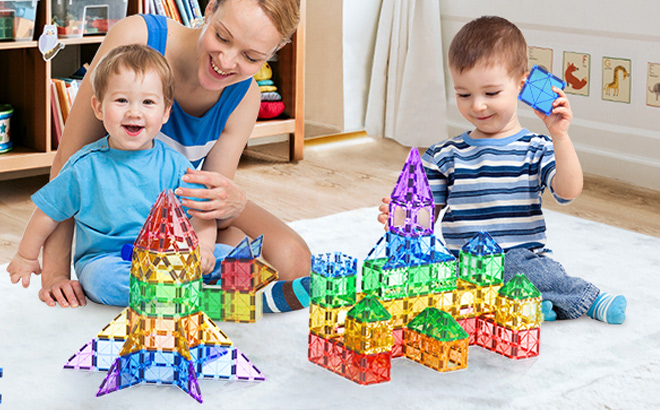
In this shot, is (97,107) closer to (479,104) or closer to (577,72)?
(479,104)

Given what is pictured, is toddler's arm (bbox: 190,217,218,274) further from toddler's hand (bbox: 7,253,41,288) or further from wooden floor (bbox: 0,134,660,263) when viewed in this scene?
wooden floor (bbox: 0,134,660,263)

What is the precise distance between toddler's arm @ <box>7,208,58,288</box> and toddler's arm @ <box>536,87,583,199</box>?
35.3 inches

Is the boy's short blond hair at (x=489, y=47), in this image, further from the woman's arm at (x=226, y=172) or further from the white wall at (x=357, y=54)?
the white wall at (x=357, y=54)

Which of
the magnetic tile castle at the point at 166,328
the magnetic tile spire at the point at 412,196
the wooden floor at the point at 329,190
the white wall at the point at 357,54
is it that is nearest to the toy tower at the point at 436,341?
the magnetic tile spire at the point at 412,196

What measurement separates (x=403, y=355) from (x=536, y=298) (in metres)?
0.23

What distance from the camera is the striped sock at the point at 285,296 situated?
1629 mm

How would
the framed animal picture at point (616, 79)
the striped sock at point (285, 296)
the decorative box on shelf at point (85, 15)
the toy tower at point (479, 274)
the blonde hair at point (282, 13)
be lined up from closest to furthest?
the toy tower at point (479, 274), the blonde hair at point (282, 13), the striped sock at point (285, 296), the decorative box on shelf at point (85, 15), the framed animal picture at point (616, 79)

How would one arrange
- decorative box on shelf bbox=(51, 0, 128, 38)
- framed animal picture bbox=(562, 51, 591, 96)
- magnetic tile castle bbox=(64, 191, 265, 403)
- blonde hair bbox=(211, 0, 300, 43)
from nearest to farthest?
magnetic tile castle bbox=(64, 191, 265, 403) → blonde hair bbox=(211, 0, 300, 43) → decorative box on shelf bbox=(51, 0, 128, 38) → framed animal picture bbox=(562, 51, 591, 96)

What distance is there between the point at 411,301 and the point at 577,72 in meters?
1.87

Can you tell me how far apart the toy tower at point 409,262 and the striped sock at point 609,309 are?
1.29 feet

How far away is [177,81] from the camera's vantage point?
1702 mm

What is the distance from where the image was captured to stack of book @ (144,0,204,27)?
2.73 metres

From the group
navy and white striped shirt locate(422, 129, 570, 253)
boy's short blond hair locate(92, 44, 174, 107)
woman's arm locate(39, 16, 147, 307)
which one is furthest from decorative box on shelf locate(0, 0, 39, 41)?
navy and white striped shirt locate(422, 129, 570, 253)

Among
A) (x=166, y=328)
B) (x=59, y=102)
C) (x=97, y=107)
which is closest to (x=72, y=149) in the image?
(x=97, y=107)
